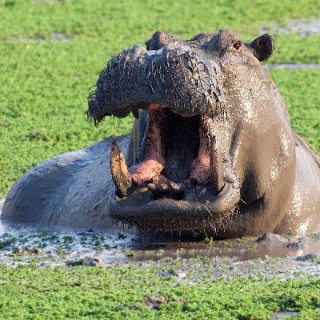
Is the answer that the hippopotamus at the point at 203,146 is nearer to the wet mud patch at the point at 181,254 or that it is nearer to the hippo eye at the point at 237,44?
the hippo eye at the point at 237,44

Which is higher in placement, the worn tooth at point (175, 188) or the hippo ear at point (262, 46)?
the hippo ear at point (262, 46)

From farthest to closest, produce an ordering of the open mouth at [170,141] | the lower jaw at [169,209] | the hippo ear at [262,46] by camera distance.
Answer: the hippo ear at [262,46]
the lower jaw at [169,209]
the open mouth at [170,141]

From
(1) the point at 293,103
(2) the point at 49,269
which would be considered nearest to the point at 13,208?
(2) the point at 49,269

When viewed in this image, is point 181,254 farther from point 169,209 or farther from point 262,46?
point 262,46

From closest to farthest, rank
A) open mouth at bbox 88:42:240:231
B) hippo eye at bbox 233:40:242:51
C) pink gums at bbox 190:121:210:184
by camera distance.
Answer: open mouth at bbox 88:42:240:231 < pink gums at bbox 190:121:210:184 < hippo eye at bbox 233:40:242:51

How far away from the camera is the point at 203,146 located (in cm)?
679

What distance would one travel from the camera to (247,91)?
23.5 ft

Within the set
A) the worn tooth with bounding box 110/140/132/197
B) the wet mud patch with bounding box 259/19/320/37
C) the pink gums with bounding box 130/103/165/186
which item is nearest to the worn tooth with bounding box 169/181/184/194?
the pink gums with bounding box 130/103/165/186

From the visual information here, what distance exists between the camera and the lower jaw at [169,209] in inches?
260

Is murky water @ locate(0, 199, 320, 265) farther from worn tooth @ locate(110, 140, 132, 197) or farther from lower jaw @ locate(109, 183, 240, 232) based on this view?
worn tooth @ locate(110, 140, 132, 197)

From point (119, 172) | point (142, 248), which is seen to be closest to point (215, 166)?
point (119, 172)

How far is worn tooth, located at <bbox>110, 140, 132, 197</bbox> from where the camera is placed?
6.66 meters

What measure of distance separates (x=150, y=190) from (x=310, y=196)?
4.80 ft

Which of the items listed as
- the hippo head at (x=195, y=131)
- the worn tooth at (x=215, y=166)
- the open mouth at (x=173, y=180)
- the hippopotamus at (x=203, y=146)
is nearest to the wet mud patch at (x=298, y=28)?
the hippopotamus at (x=203, y=146)
